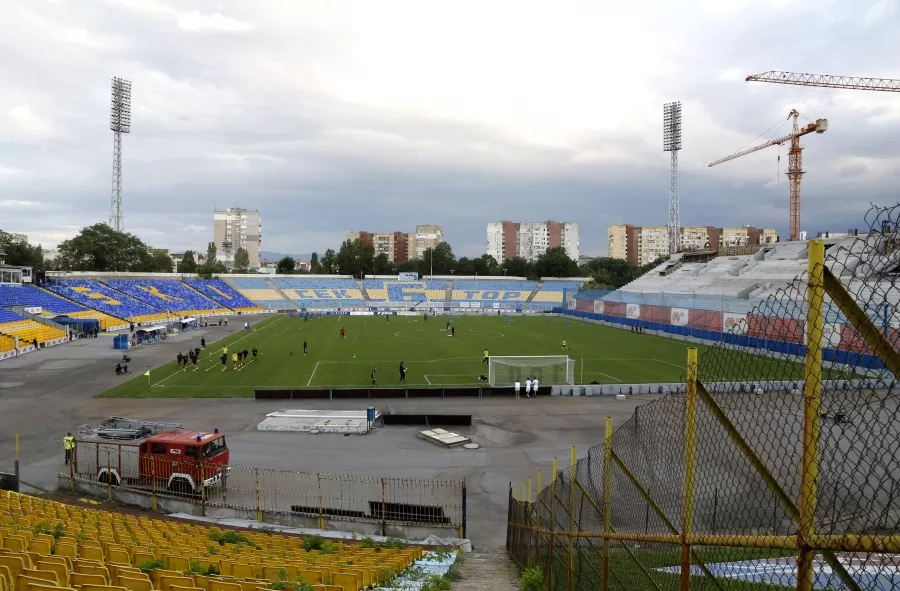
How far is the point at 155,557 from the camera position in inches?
341

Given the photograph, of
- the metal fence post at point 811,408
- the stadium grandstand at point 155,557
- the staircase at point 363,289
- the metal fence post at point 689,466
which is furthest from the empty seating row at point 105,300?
the metal fence post at point 811,408

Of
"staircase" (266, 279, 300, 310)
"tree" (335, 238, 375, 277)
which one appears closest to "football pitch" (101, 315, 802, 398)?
"staircase" (266, 279, 300, 310)

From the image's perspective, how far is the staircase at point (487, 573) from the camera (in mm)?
9713

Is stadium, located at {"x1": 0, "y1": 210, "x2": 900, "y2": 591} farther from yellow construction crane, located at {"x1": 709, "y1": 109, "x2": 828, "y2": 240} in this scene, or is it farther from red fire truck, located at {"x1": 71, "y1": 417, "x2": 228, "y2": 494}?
yellow construction crane, located at {"x1": 709, "y1": 109, "x2": 828, "y2": 240}

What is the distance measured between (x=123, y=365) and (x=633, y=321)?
1924 inches

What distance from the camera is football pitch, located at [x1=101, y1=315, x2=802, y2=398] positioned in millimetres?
32594

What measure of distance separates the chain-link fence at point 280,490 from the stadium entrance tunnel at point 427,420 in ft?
21.6

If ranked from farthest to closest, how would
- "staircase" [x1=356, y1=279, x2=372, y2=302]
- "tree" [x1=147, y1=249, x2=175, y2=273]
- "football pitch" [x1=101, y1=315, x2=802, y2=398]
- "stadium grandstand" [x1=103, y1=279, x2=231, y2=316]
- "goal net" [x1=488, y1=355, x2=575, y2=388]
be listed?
"tree" [x1=147, y1=249, x2=175, y2=273]
"staircase" [x1=356, y1=279, x2=372, y2=302]
"stadium grandstand" [x1=103, y1=279, x2=231, y2=316]
"football pitch" [x1=101, y1=315, x2=802, y2=398]
"goal net" [x1=488, y1=355, x2=575, y2=388]

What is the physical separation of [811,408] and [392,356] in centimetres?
4012

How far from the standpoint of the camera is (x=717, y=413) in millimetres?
3916

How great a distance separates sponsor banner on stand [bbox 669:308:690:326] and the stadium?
0.92ft

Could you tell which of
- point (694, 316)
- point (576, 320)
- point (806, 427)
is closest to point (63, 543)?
point (806, 427)

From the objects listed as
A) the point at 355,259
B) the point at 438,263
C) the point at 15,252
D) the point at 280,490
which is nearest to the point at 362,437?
the point at 280,490

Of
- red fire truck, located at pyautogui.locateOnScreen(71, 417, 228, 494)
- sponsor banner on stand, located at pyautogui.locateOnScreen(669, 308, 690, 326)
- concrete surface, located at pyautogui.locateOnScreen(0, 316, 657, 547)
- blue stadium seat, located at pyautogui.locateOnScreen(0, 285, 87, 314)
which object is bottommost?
concrete surface, located at pyautogui.locateOnScreen(0, 316, 657, 547)
